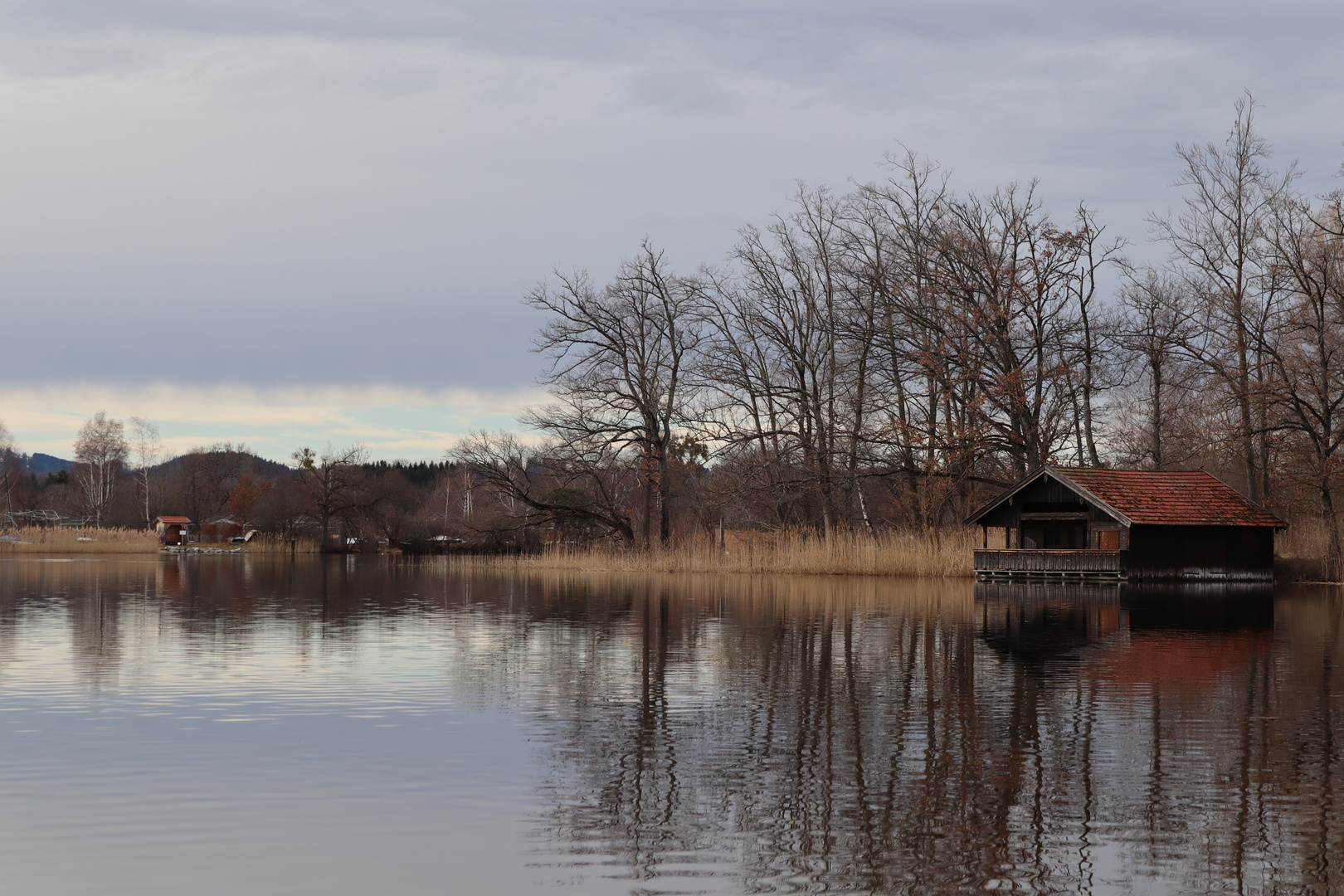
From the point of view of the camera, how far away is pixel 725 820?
8531 mm

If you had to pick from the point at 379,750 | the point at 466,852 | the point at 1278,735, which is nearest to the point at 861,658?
the point at 1278,735

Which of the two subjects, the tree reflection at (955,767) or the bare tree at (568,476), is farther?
the bare tree at (568,476)

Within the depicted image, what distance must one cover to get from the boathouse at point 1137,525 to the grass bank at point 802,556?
1.89 metres

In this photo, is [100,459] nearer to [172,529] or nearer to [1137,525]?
[172,529]

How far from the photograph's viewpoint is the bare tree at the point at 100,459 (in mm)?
131250

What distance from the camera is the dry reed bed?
82.2 metres

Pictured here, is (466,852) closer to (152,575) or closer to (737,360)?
(152,575)

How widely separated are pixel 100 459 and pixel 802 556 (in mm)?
106320

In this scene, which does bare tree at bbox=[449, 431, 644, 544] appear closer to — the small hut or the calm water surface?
the calm water surface

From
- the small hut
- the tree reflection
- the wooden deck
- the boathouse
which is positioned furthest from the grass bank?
the small hut

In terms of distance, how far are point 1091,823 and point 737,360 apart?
169 feet

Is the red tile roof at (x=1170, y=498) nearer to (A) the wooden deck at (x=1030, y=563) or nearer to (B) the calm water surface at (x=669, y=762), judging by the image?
(A) the wooden deck at (x=1030, y=563)

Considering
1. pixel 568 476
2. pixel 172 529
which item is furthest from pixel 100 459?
pixel 568 476

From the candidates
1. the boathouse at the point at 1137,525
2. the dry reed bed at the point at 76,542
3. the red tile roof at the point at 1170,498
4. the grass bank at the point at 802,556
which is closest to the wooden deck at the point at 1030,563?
the boathouse at the point at 1137,525
